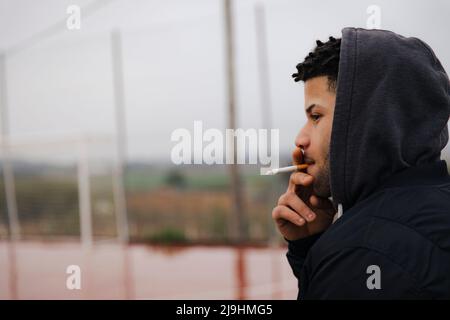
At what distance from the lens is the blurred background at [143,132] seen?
6547 millimetres

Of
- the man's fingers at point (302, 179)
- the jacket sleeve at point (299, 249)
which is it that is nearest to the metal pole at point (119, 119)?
the jacket sleeve at point (299, 249)

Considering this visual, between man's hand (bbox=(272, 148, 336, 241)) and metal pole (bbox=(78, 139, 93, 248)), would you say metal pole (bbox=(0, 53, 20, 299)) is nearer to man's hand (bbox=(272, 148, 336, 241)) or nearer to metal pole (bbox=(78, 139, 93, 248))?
metal pole (bbox=(78, 139, 93, 248))

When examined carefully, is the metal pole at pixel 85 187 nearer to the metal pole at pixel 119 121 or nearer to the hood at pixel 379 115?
the metal pole at pixel 119 121

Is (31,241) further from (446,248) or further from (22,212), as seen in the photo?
(446,248)

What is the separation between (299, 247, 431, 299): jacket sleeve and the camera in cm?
104

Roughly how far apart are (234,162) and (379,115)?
19.3ft

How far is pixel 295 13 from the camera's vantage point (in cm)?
682

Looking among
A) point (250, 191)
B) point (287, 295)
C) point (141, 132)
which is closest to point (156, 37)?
point (141, 132)

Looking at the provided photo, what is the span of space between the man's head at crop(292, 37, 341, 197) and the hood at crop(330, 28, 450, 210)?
0.34ft

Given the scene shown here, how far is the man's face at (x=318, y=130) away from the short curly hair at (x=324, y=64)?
1cm

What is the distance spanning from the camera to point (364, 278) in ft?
3.47

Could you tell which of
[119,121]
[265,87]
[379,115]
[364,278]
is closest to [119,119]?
[119,121]

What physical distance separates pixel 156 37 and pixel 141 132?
132 cm

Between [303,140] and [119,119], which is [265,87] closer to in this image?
[119,119]
